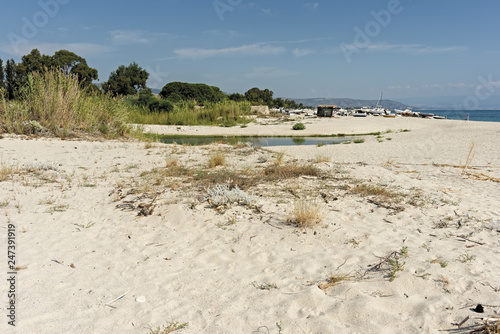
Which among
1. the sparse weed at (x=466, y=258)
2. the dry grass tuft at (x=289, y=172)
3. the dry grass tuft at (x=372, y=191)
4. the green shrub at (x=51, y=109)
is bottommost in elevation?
the sparse weed at (x=466, y=258)

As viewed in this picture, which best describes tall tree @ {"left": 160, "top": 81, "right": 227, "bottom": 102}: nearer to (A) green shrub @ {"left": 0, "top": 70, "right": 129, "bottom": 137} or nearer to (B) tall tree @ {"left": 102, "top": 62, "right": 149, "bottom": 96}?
(B) tall tree @ {"left": 102, "top": 62, "right": 149, "bottom": 96}

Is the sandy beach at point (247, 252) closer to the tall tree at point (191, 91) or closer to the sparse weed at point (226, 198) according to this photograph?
the sparse weed at point (226, 198)

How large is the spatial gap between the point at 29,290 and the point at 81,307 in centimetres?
57

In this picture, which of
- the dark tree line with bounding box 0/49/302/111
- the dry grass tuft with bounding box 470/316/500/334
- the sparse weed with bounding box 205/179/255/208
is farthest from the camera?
the dark tree line with bounding box 0/49/302/111

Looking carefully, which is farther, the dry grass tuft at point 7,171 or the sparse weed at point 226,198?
the dry grass tuft at point 7,171

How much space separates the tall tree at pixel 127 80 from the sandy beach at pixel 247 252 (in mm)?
42460

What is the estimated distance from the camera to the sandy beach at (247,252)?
2.49m

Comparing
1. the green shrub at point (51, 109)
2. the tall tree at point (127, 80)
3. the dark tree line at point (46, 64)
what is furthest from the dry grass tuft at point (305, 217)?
the tall tree at point (127, 80)

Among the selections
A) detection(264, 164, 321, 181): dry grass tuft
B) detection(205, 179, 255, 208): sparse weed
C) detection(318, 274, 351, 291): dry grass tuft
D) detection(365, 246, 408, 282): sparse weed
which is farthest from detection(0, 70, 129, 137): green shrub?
detection(365, 246, 408, 282): sparse weed

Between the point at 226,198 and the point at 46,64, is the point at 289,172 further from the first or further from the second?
the point at 46,64

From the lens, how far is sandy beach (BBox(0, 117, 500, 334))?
2486 mm

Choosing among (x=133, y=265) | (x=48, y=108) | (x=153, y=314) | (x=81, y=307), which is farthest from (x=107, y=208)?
(x=48, y=108)

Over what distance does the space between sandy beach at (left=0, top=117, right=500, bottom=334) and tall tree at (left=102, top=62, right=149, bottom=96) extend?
42460mm

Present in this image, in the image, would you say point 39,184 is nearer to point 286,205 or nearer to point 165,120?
point 286,205
